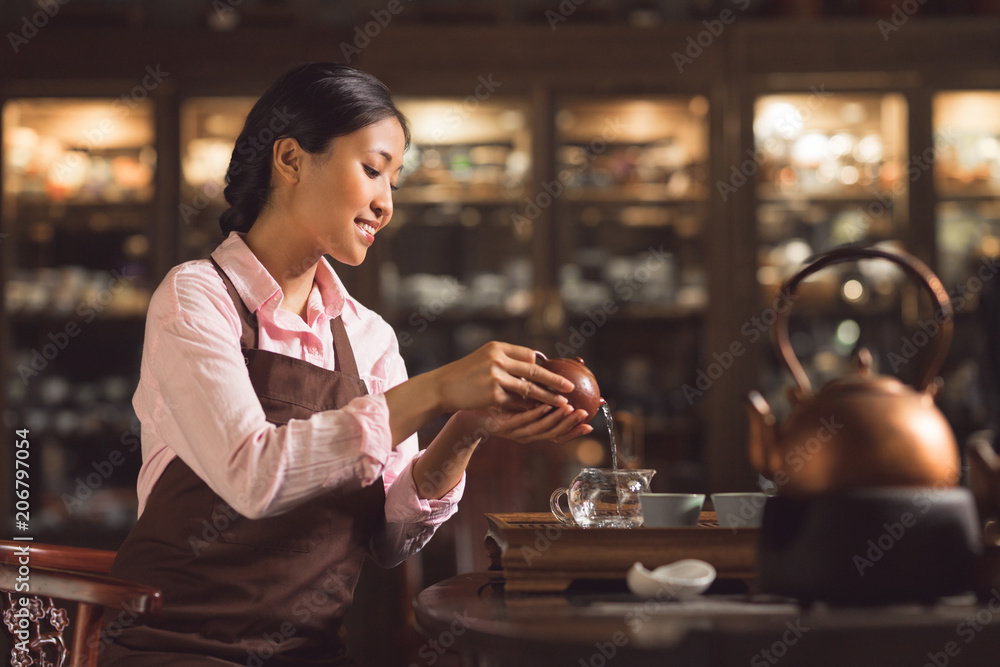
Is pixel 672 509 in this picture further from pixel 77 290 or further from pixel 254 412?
pixel 77 290

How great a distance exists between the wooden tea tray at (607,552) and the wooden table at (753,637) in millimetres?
158

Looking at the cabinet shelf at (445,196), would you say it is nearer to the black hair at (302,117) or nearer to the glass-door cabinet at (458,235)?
the glass-door cabinet at (458,235)

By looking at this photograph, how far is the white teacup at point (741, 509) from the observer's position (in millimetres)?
1228

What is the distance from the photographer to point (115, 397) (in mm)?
4008

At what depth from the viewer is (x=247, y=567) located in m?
1.33

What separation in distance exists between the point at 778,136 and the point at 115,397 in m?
3.01

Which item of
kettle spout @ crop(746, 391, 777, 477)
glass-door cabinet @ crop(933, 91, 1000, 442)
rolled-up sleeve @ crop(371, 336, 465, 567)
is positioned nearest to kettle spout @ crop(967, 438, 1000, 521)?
kettle spout @ crop(746, 391, 777, 477)

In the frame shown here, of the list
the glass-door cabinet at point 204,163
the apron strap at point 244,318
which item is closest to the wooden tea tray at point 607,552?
the apron strap at point 244,318

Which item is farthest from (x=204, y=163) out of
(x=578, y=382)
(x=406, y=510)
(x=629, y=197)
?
(x=578, y=382)

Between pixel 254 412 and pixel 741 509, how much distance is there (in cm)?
64

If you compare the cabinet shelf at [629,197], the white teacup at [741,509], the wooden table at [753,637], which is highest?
the cabinet shelf at [629,197]

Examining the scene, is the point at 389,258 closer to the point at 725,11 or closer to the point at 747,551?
the point at 725,11

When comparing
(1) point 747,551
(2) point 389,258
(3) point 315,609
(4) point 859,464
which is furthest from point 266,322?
(2) point 389,258

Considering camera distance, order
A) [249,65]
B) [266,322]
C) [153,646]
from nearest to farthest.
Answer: [153,646] < [266,322] < [249,65]
